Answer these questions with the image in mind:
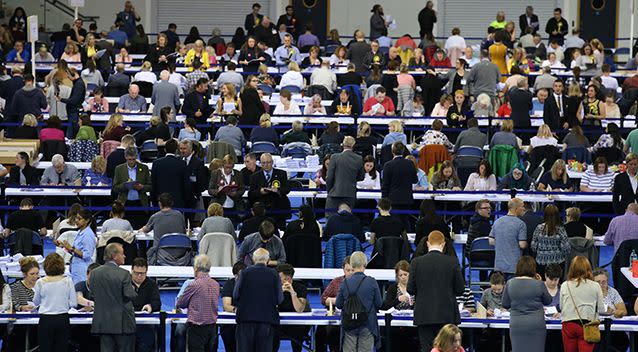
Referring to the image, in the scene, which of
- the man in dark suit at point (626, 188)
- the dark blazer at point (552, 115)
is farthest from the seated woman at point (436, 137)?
the man in dark suit at point (626, 188)

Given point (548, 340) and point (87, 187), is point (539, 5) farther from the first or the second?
point (548, 340)

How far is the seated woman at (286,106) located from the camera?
23.3 m

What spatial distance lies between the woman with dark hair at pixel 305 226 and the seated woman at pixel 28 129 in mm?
6549

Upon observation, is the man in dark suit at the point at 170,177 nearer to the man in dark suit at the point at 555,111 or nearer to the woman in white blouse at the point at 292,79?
the man in dark suit at the point at 555,111

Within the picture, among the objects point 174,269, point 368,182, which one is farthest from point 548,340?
point 368,182

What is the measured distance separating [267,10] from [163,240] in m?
21.8

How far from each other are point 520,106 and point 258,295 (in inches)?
407

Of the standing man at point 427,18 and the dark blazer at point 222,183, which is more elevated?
the standing man at point 427,18

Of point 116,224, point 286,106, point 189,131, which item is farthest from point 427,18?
point 116,224

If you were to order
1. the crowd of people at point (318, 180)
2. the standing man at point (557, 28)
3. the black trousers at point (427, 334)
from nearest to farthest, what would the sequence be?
the black trousers at point (427, 334) < the crowd of people at point (318, 180) < the standing man at point (557, 28)

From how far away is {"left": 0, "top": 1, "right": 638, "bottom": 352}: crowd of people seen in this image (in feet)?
44.3

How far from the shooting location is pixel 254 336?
13.6 m

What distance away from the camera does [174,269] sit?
50.4ft

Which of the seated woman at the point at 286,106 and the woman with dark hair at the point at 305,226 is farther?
the seated woman at the point at 286,106
